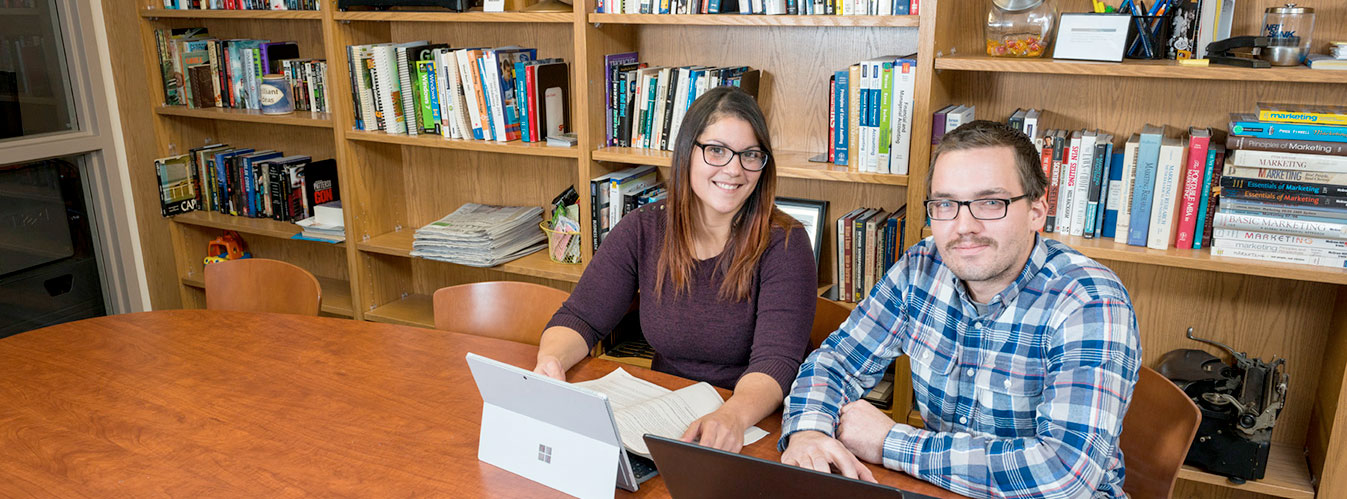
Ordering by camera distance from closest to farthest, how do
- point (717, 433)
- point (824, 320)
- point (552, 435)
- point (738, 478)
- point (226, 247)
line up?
point (738, 478), point (552, 435), point (717, 433), point (824, 320), point (226, 247)

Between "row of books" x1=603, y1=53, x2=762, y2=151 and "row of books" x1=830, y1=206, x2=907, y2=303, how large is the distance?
19.5 inches

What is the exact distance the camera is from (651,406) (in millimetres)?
1509

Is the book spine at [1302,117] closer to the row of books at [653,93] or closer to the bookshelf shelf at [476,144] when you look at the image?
the row of books at [653,93]

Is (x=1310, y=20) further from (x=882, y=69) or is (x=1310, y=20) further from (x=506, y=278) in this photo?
(x=506, y=278)

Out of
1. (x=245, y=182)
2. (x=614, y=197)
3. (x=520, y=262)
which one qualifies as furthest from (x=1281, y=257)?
(x=245, y=182)

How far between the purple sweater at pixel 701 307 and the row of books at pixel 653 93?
2.22 ft

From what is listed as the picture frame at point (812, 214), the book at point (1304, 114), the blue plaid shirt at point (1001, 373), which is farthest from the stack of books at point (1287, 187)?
the picture frame at point (812, 214)

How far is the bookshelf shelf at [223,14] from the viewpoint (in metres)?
3.01

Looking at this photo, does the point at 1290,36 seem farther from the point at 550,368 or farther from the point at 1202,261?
the point at 550,368

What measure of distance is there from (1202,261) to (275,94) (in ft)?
9.81

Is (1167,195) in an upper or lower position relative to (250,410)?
upper

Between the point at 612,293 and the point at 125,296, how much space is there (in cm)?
269

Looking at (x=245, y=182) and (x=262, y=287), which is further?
(x=245, y=182)

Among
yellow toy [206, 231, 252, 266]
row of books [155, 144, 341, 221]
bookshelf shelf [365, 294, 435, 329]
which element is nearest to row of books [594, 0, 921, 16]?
bookshelf shelf [365, 294, 435, 329]
